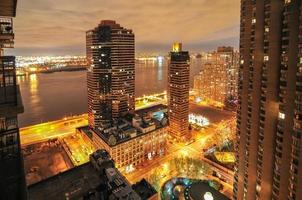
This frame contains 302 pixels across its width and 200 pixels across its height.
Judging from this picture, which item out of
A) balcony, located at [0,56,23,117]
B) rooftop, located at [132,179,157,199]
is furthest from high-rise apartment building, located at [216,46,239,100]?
balcony, located at [0,56,23,117]

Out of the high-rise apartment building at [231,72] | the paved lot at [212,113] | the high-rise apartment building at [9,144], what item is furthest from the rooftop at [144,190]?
the high-rise apartment building at [231,72]

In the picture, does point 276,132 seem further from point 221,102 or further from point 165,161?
point 221,102

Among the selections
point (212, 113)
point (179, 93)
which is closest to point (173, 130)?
point (179, 93)

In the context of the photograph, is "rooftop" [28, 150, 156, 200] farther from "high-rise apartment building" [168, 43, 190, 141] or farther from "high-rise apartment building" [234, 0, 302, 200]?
"high-rise apartment building" [168, 43, 190, 141]

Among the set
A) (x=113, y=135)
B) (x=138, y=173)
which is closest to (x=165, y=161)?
(x=138, y=173)

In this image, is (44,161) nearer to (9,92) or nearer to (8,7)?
(8,7)

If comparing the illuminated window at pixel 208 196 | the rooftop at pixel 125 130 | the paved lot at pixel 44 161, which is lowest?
the paved lot at pixel 44 161

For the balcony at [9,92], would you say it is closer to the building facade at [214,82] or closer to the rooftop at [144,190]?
the rooftop at [144,190]
